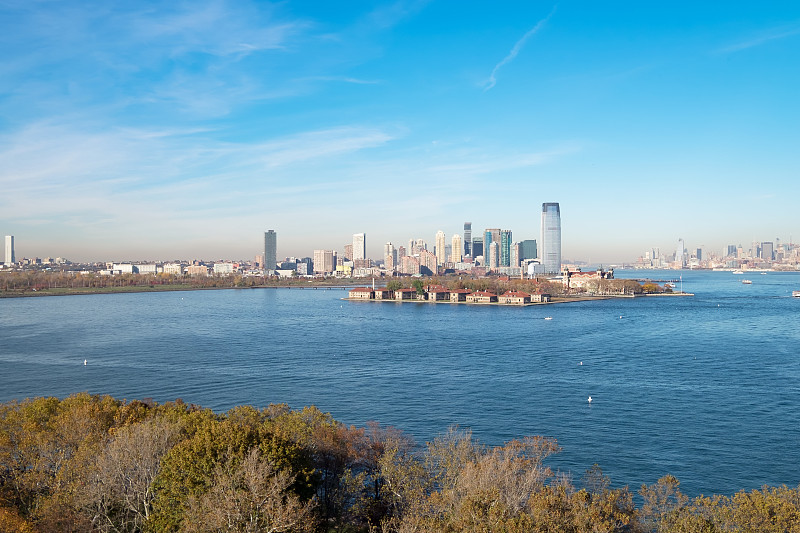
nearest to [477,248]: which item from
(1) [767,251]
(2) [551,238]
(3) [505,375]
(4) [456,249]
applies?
(4) [456,249]

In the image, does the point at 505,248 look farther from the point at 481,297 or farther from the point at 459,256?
the point at 481,297

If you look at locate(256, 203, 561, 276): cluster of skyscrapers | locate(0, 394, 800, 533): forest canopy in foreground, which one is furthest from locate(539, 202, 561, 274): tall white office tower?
locate(0, 394, 800, 533): forest canopy in foreground

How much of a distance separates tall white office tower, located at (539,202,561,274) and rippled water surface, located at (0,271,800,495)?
3339 inches

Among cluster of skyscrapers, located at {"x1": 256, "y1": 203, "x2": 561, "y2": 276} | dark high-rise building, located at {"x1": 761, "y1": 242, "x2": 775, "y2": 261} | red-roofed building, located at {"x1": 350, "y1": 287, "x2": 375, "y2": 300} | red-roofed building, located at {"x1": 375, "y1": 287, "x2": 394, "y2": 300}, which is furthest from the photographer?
dark high-rise building, located at {"x1": 761, "y1": 242, "x2": 775, "y2": 261}

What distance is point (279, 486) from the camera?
18.0 ft

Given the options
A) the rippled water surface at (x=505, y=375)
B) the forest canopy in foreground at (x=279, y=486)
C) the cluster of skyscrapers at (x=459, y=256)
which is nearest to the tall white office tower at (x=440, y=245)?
the cluster of skyscrapers at (x=459, y=256)

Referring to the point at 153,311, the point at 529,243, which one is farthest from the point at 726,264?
the point at 153,311

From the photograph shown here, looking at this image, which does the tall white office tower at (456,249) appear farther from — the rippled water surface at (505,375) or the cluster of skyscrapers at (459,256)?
the rippled water surface at (505,375)

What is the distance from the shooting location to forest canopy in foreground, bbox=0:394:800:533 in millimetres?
5328

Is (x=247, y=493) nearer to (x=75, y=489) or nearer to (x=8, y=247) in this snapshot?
(x=75, y=489)

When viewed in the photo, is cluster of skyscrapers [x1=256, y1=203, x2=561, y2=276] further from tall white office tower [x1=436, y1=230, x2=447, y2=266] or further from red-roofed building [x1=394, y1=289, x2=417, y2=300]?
red-roofed building [x1=394, y1=289, x2=417, y2=300]

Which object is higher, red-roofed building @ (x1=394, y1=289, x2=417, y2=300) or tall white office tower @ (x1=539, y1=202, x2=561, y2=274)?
tall white office tower @ (x1=539, y1=202, x2=561, y2=274)

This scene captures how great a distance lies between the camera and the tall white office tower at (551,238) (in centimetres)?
11881

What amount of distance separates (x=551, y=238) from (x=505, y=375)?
10624 centimetres
